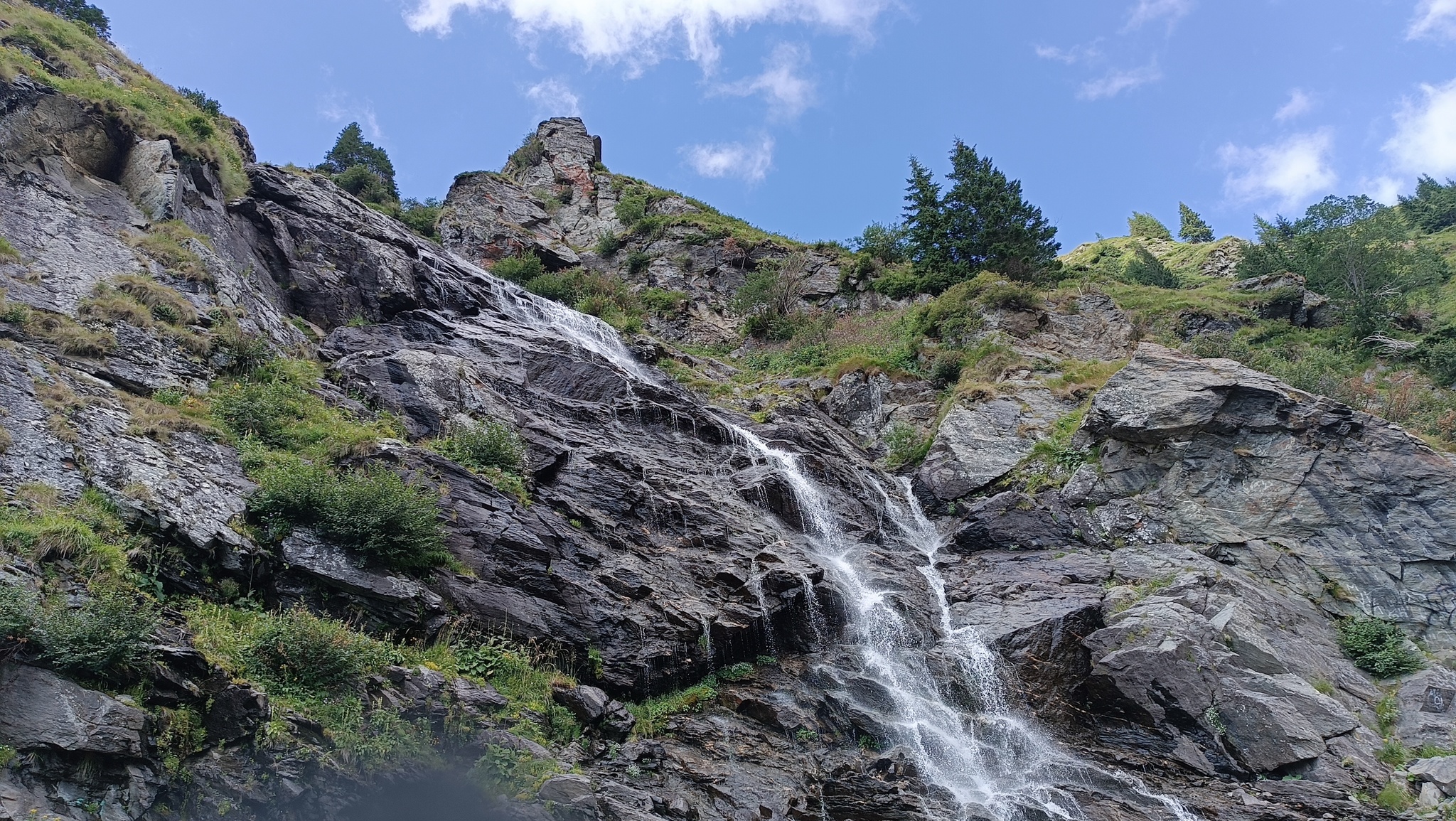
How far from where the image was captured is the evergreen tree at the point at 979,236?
33.9m

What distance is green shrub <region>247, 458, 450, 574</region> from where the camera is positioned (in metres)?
11.0

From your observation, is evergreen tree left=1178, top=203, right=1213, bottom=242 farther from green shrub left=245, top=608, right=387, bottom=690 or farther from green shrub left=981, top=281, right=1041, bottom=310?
green shrub left=245, top=608, right=387, bottom=690

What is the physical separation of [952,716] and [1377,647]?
863 cm

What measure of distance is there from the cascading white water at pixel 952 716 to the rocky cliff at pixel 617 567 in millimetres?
83

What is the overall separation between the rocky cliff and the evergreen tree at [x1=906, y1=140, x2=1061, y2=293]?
10.8 m

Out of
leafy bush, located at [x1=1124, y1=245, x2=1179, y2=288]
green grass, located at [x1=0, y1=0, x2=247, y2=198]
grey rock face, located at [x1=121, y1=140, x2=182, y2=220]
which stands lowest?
grey rock face, located at [x1=121, y1=140, x2=182, y2=220]

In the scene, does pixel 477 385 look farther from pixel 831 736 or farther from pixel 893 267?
pixel 893 267

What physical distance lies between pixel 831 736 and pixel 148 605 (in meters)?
9.30

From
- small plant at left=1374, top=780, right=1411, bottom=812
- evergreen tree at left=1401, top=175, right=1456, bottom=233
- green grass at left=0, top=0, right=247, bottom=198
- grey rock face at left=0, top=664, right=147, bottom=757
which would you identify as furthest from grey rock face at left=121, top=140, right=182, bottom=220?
evergreen tree at left=1401, top=175, right=1456, bottom=233

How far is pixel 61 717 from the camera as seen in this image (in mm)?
6684

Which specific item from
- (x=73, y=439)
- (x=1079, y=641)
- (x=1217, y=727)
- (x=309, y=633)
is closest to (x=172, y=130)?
(x=73, y=439)

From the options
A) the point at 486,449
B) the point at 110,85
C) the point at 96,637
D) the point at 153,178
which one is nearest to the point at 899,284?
the point at 486,449

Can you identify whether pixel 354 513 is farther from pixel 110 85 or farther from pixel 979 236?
pixel 979 236

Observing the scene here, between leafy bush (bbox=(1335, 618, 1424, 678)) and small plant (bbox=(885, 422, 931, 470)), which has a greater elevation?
small plant (bbox=(885, 422, 931, 470))
